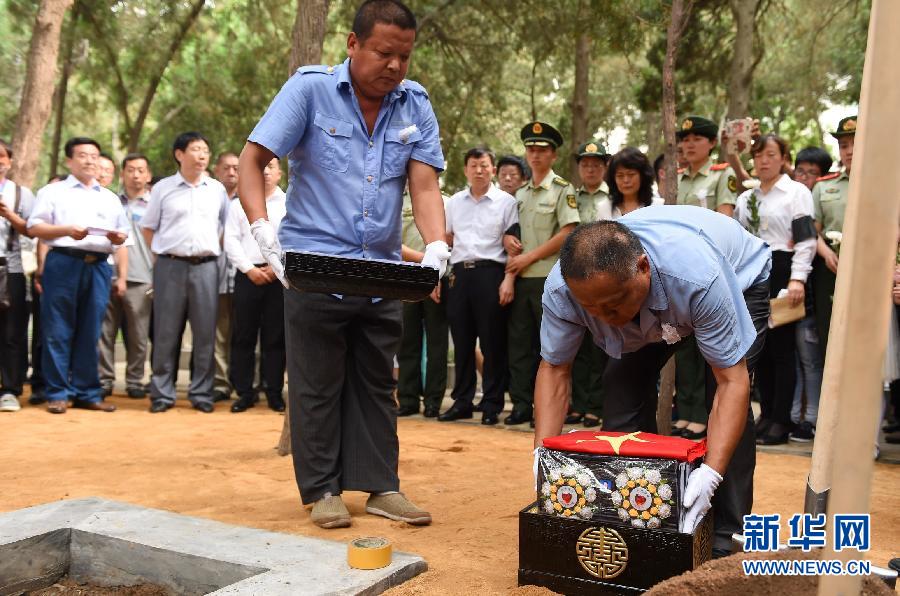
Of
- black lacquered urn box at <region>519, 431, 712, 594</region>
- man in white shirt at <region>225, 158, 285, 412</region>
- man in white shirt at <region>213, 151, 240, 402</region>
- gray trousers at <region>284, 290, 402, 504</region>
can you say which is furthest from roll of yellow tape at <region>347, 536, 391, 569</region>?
man in white shirt at <region>213, 151, 240, 402</region>

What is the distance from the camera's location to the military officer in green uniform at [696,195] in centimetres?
620

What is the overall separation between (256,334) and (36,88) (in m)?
4.53

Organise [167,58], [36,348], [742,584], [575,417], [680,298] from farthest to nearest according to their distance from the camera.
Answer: [167,58] → [36,348] → [575,417] → [680,298] → [742,584]

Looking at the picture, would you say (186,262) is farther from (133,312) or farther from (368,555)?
(368,555)

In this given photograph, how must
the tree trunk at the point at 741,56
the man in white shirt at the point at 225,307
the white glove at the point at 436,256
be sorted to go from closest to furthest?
the white glove at the point at 436,256, the man in white shirt at the point at 225,307, the tree trunk at the point at 741,56

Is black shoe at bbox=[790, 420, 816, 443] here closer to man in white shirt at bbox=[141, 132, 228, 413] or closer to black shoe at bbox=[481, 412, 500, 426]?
black shoe at bbox=[481, 412, 500, 426]

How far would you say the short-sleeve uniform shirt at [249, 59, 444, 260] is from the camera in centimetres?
381

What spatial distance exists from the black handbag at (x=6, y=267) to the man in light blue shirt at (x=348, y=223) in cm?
378

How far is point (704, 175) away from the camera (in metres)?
6.43

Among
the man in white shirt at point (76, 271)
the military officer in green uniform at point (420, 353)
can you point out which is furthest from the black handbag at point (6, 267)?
the military officer in green uniform at point (420, 353)

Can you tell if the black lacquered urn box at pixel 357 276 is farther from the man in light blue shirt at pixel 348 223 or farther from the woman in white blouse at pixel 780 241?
the woman in white blouse at pixel 780 241

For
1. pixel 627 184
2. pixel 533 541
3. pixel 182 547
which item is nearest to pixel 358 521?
pixel 182 547

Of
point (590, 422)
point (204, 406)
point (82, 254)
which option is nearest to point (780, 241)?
point (590, 422)

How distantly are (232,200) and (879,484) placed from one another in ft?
17.1
